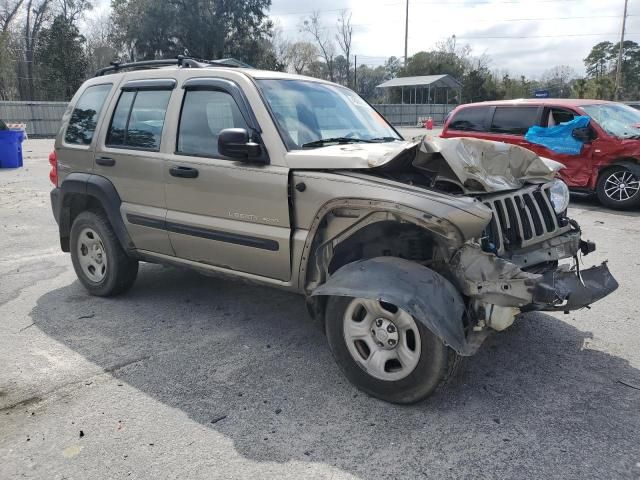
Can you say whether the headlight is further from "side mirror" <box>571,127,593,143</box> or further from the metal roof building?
the metal roof building

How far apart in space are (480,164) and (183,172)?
7.20 ft

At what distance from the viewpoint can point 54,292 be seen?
548 cm

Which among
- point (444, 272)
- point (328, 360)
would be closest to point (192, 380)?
point (328, 360)

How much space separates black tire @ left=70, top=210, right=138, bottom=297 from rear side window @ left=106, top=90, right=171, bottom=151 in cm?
75

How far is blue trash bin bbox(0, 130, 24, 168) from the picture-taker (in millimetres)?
15148

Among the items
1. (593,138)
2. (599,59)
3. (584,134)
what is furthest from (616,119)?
(599,59)

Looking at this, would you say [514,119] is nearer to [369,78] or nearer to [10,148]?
[10,148]

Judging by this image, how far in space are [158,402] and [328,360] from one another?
47.3 inches

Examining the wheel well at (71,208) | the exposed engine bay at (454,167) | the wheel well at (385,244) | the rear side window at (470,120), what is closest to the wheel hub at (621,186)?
the rear side window at (470,120)

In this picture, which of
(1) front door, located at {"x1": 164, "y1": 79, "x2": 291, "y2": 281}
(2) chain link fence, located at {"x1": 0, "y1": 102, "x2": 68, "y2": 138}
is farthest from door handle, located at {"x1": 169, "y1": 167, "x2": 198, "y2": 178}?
(2) chain link fence, located at {"x1": 0, "y1": 102, "x2": 68, "y2": 138}

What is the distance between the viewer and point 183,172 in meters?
4.21

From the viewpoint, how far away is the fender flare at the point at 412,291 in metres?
2.92

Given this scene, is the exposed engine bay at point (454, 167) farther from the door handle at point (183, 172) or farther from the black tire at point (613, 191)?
the black tire at point (613, 191)

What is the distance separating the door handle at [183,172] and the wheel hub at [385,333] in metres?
1.83
